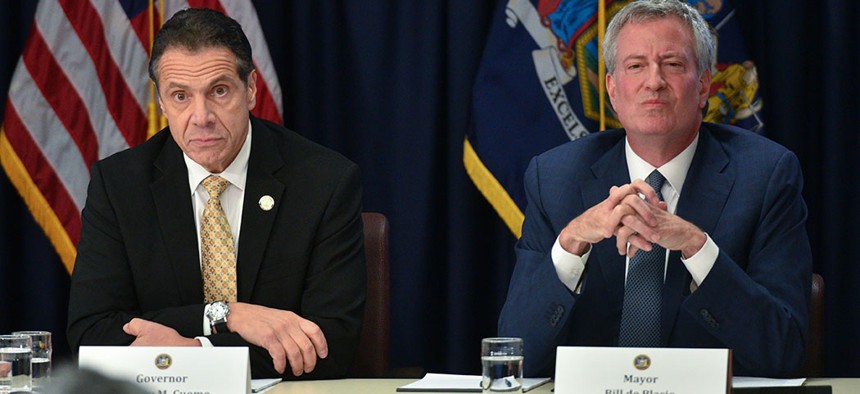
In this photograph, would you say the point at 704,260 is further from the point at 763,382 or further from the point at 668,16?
the point at 668,16

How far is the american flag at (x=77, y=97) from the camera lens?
4.41 metres

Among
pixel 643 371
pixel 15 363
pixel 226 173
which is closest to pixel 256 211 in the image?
pixel 226 173

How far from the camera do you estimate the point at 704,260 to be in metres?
2.66

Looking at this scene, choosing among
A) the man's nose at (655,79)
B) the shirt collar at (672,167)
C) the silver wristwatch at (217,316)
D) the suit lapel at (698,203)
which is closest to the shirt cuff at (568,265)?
the suit lapel at (698,203)

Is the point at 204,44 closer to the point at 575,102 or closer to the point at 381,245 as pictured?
the point at 381,245

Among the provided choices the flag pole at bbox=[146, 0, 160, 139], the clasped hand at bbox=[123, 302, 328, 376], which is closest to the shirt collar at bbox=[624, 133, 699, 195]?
the clasped hand at bbox=[123, 302, 328, 376]

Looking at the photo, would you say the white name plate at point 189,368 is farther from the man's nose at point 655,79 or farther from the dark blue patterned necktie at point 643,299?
the man's nose at point 655,79

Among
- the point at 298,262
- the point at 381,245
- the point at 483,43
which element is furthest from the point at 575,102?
the point at 298,262

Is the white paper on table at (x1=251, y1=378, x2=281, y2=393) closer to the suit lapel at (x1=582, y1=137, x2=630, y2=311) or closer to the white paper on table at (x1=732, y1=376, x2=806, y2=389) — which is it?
the suit lapel at (x1=582, y1=137, x2=630, y2=311)

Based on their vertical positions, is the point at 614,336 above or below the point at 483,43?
below

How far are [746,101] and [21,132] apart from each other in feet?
9.24

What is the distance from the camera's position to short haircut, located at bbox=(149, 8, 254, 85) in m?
3.12

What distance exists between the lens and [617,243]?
269 centimetres

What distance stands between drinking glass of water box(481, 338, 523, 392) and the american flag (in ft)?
7.43
